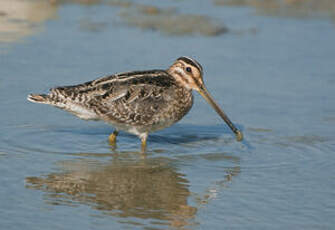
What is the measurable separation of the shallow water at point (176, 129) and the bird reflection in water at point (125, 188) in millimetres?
20

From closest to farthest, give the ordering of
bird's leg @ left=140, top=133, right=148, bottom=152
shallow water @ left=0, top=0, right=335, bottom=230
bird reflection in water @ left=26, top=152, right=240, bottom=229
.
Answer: bird reflection in water @ left=26, top=152, right=240, bottom=229 → shallow water @ left=0, top=0, right=335, bottom=230 → bird's leg @ left=140, top=133, right=148, bottom=152

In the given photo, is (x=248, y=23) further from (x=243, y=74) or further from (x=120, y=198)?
(x=120, y=198)

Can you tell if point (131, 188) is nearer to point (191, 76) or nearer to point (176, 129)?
point (191, 76)

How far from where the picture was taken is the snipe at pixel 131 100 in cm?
904

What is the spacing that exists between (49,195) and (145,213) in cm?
106

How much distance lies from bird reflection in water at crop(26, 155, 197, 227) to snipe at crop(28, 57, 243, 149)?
74 cm

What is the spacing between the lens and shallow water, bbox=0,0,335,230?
22.9ft

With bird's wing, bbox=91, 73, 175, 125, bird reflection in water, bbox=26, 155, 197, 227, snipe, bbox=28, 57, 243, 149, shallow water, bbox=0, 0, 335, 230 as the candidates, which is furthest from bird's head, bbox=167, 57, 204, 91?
bird reflection in water, bbox=26, 155, 197, 227

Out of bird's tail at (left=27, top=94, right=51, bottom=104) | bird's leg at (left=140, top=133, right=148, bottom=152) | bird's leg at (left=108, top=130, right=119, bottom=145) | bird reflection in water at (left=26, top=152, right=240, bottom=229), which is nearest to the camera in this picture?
bird reflection in water at (left=26, top=152, right=240, bottom=229)

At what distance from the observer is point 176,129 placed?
10062mm

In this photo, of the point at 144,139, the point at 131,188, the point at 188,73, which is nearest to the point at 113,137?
the point at 144,139

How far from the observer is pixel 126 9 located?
50.5 feet

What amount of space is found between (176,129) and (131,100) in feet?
3.86

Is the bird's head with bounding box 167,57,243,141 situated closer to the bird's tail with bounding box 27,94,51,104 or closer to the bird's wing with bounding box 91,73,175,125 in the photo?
the bird's wing with bounding box 91,73,175,125
